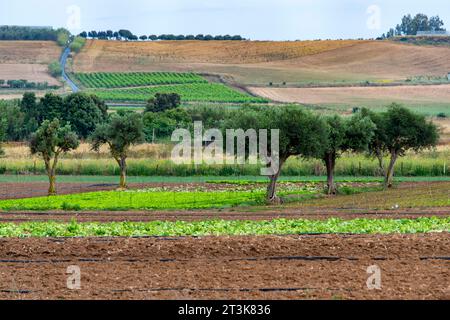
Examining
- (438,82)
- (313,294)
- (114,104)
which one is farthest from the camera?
(438,82)

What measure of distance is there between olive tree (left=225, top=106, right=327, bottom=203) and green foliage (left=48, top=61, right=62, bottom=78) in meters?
118

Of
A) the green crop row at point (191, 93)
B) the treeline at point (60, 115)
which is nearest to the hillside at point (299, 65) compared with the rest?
the green crop row at point (191, 93)

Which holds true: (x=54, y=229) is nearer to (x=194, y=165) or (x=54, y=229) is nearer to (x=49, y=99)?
(x=194, y=165)

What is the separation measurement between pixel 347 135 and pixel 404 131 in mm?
5027

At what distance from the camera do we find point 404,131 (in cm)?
6844

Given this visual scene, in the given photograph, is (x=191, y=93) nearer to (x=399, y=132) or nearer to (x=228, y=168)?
(x=228, y=168)

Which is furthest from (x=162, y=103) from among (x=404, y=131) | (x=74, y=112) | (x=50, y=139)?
(x=50, y=139)

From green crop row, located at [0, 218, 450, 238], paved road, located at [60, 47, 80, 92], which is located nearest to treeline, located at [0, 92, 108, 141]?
paved road, located at [60, 47, 80, 92]

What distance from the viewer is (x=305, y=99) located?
15012cm

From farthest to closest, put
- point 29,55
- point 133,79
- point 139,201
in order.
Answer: point 29,55
point 133,79
point 139,201

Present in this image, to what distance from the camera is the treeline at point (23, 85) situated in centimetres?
16621

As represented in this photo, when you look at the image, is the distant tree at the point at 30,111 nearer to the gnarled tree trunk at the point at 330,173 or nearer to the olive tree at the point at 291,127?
the gnarled tree trunk at the point at 330,173
